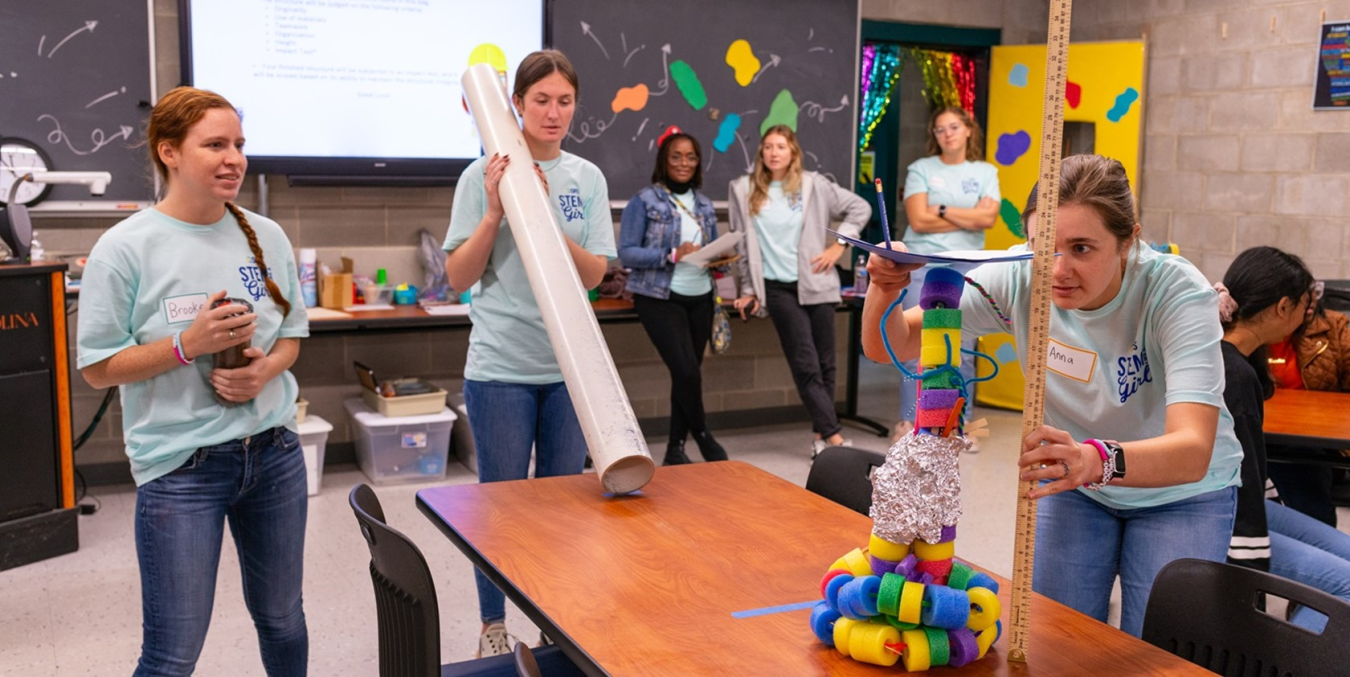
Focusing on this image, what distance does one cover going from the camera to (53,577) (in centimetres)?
357

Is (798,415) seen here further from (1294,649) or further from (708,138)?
(1294,649)

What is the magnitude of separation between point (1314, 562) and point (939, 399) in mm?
1670

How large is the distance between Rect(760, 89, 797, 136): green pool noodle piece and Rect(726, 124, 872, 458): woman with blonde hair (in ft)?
2.08

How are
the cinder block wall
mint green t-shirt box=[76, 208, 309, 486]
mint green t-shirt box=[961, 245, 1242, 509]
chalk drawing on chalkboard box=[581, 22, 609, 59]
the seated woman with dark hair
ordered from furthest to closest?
the cinder block wall < chalk drawing on chalkboard box=[581, 22, 609, 59] < the seated woman with dark hair < mint green t-shirt box=[76, 208, 309, 486] < mint green t-shirt box=[961, 245, 1242, 509]

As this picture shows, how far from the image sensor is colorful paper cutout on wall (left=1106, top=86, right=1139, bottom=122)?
6.04 meters

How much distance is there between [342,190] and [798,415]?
2.66m

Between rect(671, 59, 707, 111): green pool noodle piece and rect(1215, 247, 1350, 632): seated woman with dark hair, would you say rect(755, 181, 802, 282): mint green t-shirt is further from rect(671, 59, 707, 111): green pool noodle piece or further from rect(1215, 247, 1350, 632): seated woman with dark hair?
rect(1215, 247, 1350, 632): seated woman with dark hair

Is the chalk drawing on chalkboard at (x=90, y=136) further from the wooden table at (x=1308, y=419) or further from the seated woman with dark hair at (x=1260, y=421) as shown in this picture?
the wooden table at (x=1308, y=419)

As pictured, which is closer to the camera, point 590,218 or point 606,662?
point 606,662

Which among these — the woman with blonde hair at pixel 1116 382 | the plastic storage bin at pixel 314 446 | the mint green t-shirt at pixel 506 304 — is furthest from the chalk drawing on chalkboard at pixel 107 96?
the woman with blonde hair at pixel 1116 382

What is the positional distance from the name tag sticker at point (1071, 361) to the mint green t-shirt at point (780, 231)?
3.21m

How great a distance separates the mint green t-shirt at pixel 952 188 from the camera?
18.0 feet

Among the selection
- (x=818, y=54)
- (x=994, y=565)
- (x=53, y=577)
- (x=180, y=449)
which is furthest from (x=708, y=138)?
(x=180, y=449)

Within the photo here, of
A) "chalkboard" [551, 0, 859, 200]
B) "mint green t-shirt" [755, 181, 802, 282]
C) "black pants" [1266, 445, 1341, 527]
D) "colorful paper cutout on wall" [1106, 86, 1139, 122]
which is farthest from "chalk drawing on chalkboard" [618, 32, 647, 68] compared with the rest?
"black pants" [1266, 445, 1341, 527]
